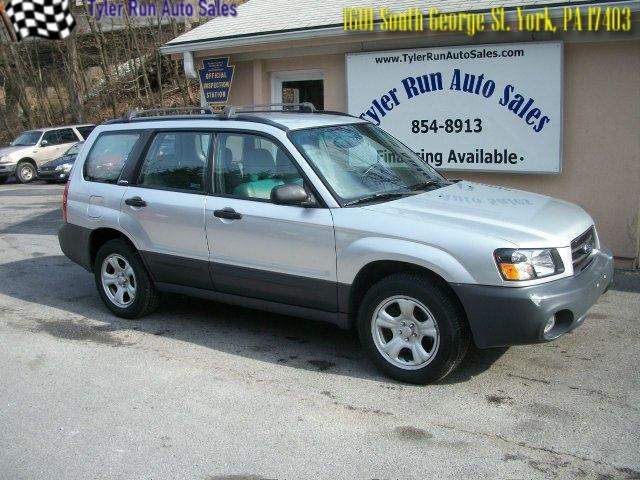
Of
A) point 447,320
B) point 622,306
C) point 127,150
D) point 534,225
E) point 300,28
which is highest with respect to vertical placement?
point 300,28

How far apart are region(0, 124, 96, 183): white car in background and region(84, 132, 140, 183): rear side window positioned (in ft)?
56.3

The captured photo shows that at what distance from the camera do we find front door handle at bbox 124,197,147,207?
616 centimetres

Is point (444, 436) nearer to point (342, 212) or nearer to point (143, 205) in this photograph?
point (342, 212)

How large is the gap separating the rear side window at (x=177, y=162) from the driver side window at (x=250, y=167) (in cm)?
17

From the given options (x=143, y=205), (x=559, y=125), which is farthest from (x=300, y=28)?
(x=143, y=205)

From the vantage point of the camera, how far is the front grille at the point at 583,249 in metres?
4.78

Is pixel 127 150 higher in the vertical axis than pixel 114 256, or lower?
higher

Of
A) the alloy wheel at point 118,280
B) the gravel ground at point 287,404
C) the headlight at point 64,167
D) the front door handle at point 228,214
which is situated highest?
the front door handle at point 228,214

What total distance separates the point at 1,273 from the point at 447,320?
6.15 metres

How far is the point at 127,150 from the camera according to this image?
649 cm

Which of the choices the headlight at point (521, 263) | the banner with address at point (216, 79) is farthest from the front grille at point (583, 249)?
the banner with address at point (216, 79)

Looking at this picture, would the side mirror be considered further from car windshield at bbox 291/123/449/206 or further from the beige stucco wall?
the beige stucco wall

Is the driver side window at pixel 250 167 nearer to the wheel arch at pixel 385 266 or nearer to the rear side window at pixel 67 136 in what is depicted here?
the wheel arch at pixel 385 266

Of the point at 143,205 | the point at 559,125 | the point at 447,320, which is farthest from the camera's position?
the point at 559,125
